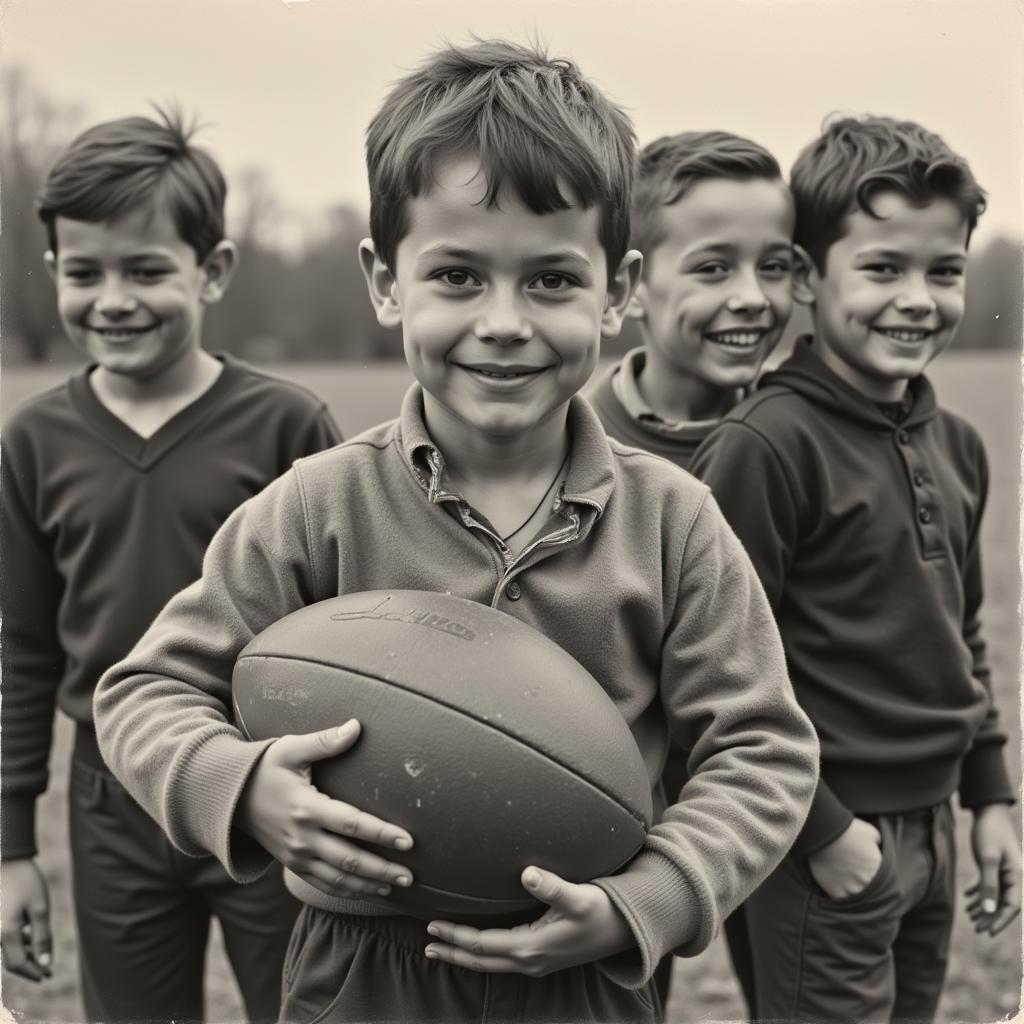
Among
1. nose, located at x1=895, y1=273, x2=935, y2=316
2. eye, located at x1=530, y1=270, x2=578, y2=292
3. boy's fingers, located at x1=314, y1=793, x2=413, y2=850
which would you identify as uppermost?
eye, located at x1=530, y1=270, x2=578, y2=292

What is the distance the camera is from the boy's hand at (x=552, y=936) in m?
1.80

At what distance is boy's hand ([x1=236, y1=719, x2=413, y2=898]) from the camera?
1.77 meters

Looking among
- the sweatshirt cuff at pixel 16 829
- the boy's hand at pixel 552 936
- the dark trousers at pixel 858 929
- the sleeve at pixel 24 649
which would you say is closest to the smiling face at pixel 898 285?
the dark trousers at pixel 858 929

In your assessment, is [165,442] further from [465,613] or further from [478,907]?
[478,907]

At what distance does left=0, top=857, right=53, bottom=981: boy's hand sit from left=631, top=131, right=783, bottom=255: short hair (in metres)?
A: 2.17

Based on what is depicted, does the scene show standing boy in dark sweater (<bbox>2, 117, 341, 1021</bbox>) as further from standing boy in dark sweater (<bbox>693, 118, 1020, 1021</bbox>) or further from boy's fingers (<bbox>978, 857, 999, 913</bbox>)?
boy's fingers (<bbox>978, 857, 999, 913</bbox>)

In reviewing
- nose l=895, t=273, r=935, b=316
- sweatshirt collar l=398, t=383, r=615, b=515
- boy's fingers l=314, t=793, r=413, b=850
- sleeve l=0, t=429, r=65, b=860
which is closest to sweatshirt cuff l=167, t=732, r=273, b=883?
boy's fingers l=314, t=793, r=413, b=850

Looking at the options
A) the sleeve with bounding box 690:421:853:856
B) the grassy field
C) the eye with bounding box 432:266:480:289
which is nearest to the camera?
the eye with bounding box 432:266:480:289

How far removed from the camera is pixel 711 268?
119 inches

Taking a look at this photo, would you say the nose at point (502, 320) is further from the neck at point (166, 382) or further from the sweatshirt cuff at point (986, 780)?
the sweatshirt cuff at point (986, 780)

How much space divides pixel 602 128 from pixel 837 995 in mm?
1924

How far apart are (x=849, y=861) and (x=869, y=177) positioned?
5.00ft

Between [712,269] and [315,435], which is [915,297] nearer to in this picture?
[712,269]

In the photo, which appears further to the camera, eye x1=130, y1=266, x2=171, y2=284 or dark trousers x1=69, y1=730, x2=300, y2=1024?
eye x1=130, y1=266, x2=171, y2=284
